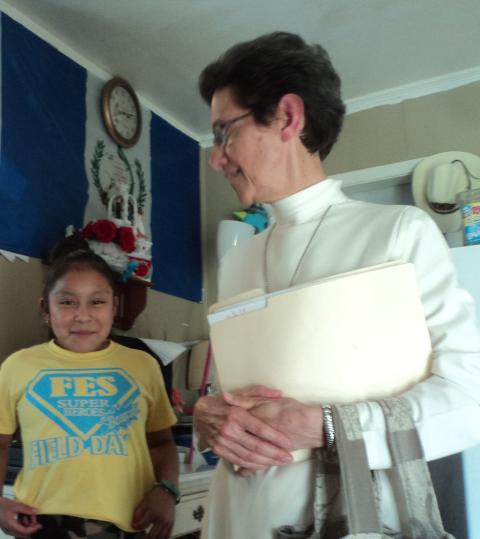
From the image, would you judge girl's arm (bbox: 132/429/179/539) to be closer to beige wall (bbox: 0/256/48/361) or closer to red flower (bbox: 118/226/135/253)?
beige wall (bbox: 0/256/48/361)

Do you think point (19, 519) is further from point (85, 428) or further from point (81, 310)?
point (81, 310)

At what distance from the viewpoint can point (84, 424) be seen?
1.17 meters

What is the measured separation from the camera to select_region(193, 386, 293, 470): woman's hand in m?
0.62

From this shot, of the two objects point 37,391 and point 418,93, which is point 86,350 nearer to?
point 37,391

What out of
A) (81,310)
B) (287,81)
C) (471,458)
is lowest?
(471,458)

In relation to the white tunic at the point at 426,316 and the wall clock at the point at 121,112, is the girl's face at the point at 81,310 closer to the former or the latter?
the white tunic at the point at 426,316

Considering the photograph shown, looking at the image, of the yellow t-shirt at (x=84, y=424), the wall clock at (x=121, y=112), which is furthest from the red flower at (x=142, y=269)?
the yellow t-shirt at (x=84, y=424)

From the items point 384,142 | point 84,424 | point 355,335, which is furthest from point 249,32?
point 355,335

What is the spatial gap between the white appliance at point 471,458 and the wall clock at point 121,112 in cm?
157

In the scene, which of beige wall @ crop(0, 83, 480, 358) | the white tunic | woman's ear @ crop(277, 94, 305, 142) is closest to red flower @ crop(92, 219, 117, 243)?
beige wall @ crop(0, 83, 480, 358)

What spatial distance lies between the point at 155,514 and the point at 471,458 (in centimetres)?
61

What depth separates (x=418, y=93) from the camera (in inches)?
105

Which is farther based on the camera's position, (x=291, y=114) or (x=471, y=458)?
(x=471, y=458)

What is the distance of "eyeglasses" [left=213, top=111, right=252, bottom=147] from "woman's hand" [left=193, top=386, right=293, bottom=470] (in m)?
Result: 0.39
